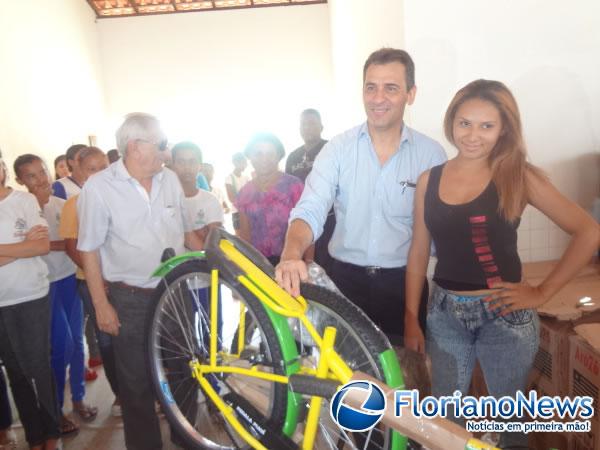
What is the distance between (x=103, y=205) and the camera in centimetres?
162

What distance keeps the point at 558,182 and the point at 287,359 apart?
1912 millimetres

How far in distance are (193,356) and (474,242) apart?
89 centimetres

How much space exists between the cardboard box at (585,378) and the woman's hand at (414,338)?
0.58m

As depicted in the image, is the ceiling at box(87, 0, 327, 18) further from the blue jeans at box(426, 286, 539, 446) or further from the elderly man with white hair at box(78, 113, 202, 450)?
the blue jeans at box(426, 286, 539, 446)

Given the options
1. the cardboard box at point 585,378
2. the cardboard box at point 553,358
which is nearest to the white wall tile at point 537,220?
the cardboard box at point 553,358

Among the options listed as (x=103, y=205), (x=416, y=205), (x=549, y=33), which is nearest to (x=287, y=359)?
(x=416, y=205)

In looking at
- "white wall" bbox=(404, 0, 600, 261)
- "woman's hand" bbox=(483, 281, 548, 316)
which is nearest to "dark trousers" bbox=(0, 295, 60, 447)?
"woman's hand" bbox=(483, 281, 548, 316)

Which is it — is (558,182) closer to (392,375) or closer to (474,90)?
(474,90)

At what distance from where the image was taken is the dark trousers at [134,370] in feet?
5.62

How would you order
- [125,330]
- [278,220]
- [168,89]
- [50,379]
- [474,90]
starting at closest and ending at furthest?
1. [474,90]
2. [125,330]
3. [50,379]
4. [278,220]
5. [168,89]

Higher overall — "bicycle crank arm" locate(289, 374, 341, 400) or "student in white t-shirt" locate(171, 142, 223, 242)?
"student in white t-shirt" locate(171, 142, 223, 242)

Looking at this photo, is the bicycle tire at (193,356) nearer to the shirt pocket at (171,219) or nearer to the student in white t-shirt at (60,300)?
the shirt pocket at (171,219)

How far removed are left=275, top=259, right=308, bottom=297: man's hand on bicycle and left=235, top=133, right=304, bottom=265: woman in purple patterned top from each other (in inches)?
48.2

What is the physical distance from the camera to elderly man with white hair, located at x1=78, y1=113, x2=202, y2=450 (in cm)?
162
